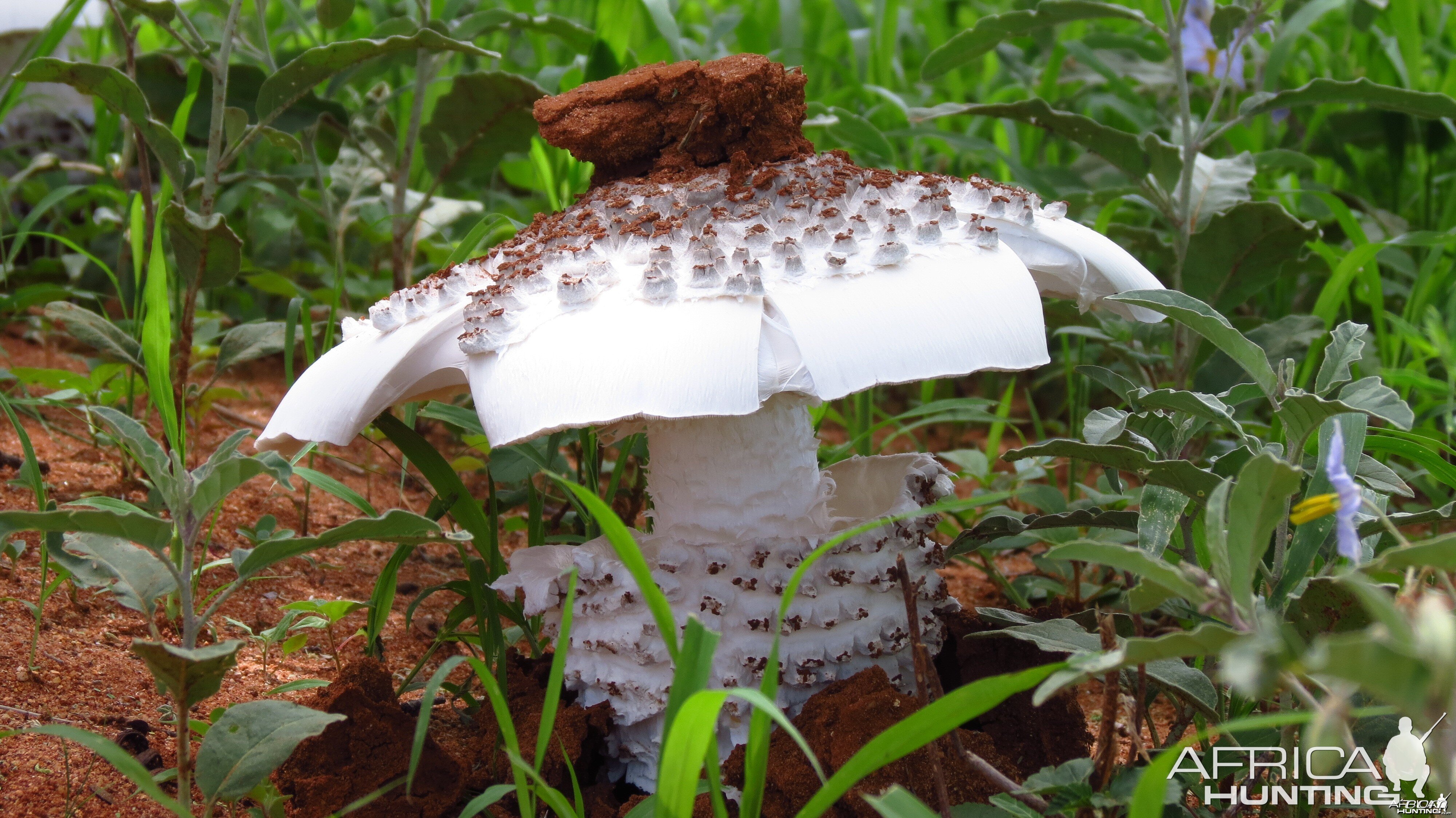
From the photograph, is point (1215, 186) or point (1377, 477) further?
point (1215, 186)

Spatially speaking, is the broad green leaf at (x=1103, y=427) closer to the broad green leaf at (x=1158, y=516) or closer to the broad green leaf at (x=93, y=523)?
the broad green leaf at (x=1158, y=516)

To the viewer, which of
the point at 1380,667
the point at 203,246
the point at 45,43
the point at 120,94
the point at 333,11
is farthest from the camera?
the point at 45,43

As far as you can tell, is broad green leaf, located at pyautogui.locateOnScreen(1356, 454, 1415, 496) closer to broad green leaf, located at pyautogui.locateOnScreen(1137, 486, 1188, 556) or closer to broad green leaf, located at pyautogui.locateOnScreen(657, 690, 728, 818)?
broad green leaf, located at pyautogui.locateOnScreen(1137, 486, 1188, 556)

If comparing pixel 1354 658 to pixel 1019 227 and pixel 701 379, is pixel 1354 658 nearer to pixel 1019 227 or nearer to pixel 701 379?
pixel 701 379

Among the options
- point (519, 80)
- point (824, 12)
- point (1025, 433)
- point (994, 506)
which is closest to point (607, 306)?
point (519, 80)

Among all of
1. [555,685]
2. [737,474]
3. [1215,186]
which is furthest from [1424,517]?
[1215,186]

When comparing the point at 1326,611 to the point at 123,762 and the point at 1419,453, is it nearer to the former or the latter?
the point at 1419,453

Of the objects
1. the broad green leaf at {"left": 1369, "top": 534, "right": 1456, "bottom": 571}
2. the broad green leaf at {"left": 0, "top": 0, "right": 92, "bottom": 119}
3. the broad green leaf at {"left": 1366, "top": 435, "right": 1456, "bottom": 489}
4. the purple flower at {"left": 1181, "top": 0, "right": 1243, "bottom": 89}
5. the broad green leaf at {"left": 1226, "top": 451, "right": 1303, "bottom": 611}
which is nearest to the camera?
the broad green leaf at {"left": 1369, "top": 534, "right": 1456, "bottom": 571}

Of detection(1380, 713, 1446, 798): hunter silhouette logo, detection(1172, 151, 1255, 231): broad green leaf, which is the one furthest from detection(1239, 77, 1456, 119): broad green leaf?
detection(1380, 713, 1446, 798): hunter silhouette logo
